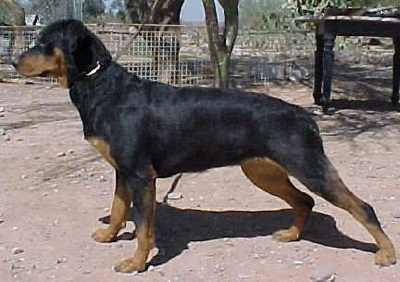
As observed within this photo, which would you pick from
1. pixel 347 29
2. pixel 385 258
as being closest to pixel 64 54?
pixel 385 258

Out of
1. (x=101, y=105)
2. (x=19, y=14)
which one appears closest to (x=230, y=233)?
(x=101, y=105)

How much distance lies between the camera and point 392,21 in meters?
9.17

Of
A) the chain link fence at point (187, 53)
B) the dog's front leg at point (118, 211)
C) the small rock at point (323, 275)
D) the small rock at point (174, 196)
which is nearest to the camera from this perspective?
the small rock at point (323, 275)

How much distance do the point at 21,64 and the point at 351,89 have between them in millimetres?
8497

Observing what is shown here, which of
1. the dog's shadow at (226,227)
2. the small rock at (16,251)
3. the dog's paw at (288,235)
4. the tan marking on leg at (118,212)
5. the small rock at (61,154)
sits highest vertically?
the tan marking on leg at (118,212)

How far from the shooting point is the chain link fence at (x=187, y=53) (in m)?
12.6

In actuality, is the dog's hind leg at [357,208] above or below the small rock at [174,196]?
above

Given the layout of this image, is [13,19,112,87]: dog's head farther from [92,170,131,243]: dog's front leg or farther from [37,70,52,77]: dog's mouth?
[92,170,131,243]: dog's front leg

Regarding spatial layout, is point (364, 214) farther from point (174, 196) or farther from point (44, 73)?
point (44, 73)

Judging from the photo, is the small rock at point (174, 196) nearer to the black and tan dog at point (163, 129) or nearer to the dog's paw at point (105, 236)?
the dog's paw at point (105, 236)

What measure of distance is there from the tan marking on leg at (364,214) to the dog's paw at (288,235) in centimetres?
56

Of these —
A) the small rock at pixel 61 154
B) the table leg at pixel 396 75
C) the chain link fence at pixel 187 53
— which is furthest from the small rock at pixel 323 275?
the chain link fence at pixel 187 53

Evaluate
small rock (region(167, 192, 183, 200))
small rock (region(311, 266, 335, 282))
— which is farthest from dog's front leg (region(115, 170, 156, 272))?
small rock (region(167, 192, 183, 200))

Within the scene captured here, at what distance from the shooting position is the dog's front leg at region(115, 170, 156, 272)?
455cm
